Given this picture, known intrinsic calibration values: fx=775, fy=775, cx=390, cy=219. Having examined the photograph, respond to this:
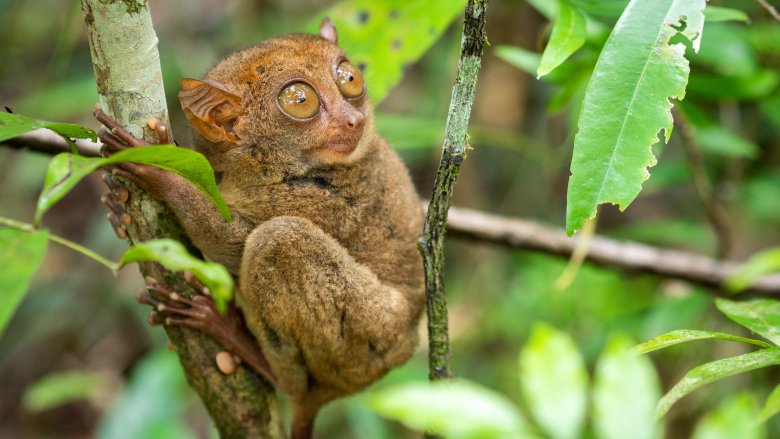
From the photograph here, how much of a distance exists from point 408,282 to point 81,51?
6124mm

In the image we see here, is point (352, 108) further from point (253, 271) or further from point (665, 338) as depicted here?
point (665, 338)

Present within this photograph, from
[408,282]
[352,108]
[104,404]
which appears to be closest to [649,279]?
[408,282]

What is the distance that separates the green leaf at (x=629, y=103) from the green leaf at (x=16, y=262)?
1254 millimetres

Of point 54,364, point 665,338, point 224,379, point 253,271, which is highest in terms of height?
point 665,338

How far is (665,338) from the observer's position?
1.80 meters

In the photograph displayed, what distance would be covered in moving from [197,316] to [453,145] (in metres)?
1.12

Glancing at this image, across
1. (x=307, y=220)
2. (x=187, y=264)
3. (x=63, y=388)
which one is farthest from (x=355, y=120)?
(x=63, y=388)

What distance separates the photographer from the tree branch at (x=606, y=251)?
409cm

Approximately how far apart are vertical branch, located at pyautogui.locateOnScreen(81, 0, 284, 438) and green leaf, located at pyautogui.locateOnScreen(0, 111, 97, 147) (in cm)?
20

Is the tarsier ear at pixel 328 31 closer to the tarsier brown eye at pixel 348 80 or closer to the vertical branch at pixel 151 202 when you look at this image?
the tarsier brown eye at pixel 348 80

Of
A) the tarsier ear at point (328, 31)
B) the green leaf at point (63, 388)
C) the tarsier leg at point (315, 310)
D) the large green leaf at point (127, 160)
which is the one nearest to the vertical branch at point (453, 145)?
the large green leaf at point (127, 160)

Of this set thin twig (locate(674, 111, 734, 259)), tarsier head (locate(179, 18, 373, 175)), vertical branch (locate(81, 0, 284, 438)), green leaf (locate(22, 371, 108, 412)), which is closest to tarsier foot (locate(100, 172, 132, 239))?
vertical branch (locate(81, 0, 284, 438))

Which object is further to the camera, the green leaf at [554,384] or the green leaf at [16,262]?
the green leaf at [16,262]

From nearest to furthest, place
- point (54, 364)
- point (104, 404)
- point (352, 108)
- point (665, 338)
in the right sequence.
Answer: point (665, 338) → point (352, 108) → point (104, 404) → point (54, 364)
